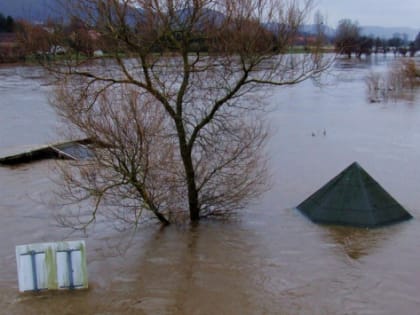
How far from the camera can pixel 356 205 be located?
14586mm

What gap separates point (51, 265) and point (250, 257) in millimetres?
4766

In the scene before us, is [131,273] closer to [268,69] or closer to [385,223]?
[268,69]

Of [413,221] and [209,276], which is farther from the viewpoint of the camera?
[413,221]

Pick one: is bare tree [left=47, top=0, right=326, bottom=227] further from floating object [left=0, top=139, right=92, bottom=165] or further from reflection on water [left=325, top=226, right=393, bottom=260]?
floating object [left=0, top=139, right=92, bottom=165]

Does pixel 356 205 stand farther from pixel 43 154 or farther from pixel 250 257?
pixel 43 154

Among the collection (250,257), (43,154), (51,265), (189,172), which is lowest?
(250,257)

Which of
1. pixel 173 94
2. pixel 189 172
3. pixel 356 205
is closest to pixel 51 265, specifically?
pixel 189 172

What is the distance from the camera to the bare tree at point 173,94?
12.1 metres

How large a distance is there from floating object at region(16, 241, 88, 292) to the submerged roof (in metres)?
7.32

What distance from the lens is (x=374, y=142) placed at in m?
25.5

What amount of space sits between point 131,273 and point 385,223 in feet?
23.5

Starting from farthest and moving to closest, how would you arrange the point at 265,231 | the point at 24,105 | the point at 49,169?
the point at 24,105 < the point at 49,169 < the point at 265,231

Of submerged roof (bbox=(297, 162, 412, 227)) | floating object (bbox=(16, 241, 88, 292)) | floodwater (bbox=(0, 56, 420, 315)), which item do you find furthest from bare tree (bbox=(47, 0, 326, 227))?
floating object (bbox=(16, 241, 88, 292))

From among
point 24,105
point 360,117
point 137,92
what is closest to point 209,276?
point 137,92
